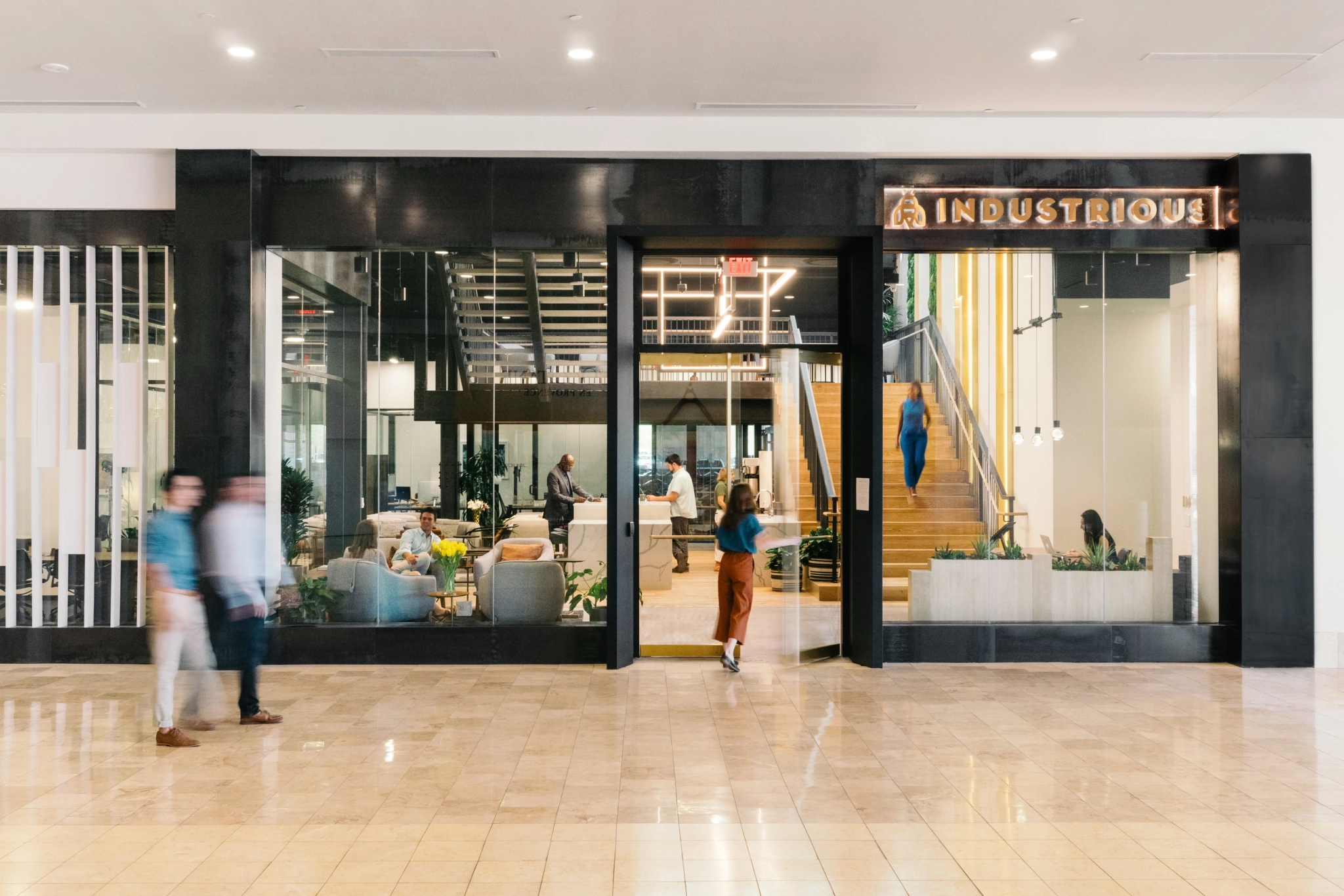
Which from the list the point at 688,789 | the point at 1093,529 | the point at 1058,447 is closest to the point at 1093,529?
the point at 1093,529

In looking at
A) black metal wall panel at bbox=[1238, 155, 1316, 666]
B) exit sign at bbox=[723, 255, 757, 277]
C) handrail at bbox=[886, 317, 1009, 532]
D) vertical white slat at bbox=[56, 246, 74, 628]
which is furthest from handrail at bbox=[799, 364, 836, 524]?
vertical white slat at bbox=[56, 246, 74, 628]

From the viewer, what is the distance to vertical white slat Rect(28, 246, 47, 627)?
798 cm

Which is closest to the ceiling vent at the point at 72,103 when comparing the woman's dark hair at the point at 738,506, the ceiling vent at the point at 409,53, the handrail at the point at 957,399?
the ceiling vent at the point at 409,53

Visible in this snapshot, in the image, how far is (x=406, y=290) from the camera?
8062 mm

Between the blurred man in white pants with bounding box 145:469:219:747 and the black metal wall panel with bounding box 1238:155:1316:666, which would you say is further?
the black metal wall panel with bounding box 1238:155:1316:666

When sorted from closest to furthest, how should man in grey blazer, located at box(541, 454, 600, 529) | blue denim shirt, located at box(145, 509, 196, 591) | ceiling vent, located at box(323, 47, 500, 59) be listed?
1. blue denim shirt, located at box(145, 509, 196, 591)
2. ceiling vent, located at box(323, 47, 500, 59)
3. man in grey blazer, located at box(541, 454, 600, 529)

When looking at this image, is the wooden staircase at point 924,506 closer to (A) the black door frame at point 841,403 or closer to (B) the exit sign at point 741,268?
(A) the black door frame at point 841,403

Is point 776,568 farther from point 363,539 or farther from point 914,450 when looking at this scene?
point 363,539

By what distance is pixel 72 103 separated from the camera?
7.49 metres

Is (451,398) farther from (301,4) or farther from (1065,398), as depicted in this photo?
(1065,398)

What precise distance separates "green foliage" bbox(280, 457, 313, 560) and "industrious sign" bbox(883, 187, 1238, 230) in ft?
17.4

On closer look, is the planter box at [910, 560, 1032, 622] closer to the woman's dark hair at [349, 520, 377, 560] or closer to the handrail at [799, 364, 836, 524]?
the handrail at [799, 364, 836, 524]

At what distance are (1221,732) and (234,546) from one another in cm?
611

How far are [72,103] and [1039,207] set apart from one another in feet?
25.3
